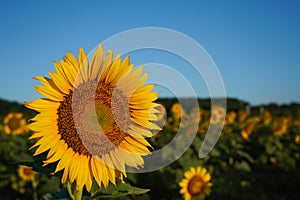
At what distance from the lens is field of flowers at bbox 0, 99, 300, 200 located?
15.2 feet

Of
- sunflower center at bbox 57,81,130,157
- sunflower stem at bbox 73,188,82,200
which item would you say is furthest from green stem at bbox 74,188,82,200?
sunflower center at bbox 57,81,130,157

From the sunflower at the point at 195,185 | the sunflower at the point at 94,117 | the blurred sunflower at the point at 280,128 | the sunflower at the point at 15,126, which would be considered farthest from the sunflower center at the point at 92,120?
the blurred sunflower at the point at 280,128

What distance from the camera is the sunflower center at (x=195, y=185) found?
458 cm

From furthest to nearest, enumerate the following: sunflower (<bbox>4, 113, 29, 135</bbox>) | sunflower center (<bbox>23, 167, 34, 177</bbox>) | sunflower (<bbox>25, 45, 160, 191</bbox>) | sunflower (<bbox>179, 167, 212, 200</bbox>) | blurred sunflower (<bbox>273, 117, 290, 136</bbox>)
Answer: blurred sunflower (<bbox>273, 117, 290, 136</bbox>) < sunflower (<bbox>4, 113, 29, 135</bbox>) < sunflower center (<bbox>23, 167, 34, 177</bbox>) < sunflower (<bbox>179, 167, 212, 200</bbox>) < sunflower (<bbox>25, 45, 160, 191</bbox>)

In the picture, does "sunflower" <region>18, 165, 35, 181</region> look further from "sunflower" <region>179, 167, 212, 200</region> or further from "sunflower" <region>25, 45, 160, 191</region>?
"sunflower" <region>25, 45, 160, 191</region>

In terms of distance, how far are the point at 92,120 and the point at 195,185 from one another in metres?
3.06

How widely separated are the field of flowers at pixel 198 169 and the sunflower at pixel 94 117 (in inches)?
4.2

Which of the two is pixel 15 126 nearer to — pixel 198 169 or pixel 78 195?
pixel 198 169

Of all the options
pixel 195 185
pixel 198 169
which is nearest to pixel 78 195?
pixel 195 185

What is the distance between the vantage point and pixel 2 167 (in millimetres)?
6020

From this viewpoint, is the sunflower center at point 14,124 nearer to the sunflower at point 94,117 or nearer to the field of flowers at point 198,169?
the field of flowers at point 198,169

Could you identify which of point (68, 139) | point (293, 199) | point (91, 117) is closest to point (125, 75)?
point (91, 117)

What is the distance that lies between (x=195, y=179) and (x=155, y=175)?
1716mm

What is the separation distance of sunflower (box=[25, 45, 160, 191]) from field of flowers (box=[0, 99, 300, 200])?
0.11 meters
